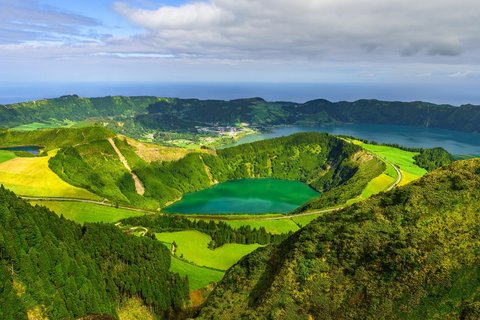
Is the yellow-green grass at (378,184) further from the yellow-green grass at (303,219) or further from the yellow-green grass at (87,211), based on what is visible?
the yellow-green grass at (87,211)

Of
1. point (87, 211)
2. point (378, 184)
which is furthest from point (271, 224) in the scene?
point (87, 211)

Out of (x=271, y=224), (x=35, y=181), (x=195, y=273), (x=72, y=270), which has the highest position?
(x=72, y=270)

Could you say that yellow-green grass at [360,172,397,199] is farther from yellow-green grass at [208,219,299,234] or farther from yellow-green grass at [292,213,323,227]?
yellow-green grass at [208,219,299,234]

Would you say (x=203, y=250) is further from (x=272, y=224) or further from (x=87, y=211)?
(x=87, y=211)

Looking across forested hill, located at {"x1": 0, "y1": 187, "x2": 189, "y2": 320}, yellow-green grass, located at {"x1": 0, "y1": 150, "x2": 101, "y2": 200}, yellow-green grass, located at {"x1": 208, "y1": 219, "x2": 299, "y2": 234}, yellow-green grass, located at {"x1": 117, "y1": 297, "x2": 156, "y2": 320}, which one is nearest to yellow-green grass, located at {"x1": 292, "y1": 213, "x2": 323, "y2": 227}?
yellow-green grass, located at {"x1": 208, "y1": 219, "x2": 299, "y2": 234}

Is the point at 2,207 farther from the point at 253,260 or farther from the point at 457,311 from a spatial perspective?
the point at 457,311
